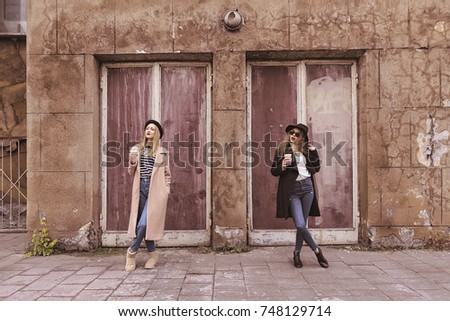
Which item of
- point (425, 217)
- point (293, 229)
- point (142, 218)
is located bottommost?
point (293, 229)

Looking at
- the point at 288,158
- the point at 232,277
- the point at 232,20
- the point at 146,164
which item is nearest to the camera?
the point at 232,277

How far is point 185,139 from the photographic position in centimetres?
592

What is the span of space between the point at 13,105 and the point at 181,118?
4.28 meters

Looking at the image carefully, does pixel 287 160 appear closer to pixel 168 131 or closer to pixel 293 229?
pixel 293 229

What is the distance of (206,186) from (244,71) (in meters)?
1.98

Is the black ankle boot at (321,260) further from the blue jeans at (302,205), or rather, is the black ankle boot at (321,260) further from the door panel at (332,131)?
the door panel at (332,131)

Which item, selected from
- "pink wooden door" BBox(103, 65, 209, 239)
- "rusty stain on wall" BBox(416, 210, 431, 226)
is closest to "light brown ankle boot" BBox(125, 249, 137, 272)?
"pink wooden door" BBox(103, 65, 209, 239)

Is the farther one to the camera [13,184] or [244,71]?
[13,184]

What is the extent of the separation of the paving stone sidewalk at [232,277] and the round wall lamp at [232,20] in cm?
356

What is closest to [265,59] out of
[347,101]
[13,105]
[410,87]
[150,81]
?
[347,101]

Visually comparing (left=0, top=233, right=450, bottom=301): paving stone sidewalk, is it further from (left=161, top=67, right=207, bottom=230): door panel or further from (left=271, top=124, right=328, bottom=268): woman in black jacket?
(left=161, top=67, right=207, bottom=230): door panel

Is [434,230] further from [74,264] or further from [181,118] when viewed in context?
[74,264]

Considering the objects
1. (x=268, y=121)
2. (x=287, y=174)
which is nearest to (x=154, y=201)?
(x=287, y=174)

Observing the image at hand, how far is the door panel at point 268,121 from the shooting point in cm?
589
